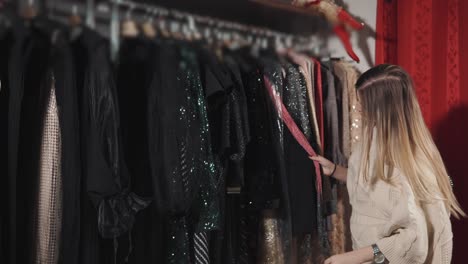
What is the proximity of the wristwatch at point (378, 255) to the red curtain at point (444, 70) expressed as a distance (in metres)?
0.66

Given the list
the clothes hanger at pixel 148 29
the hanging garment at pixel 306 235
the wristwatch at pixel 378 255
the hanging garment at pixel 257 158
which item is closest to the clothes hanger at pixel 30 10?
the clothes hanger at pixel 148 29

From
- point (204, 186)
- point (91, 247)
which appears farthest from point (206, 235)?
point (91, 247)

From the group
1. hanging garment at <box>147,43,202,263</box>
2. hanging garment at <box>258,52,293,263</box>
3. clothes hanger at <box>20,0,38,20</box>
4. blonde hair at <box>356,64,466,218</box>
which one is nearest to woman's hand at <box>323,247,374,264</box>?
blonde hair at <box>356,64,466,218</box>

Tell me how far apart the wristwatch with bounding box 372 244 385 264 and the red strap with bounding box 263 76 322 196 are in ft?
1.19

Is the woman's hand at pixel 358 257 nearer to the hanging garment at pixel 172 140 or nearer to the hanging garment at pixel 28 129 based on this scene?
the hanging garment at pixel 172 140

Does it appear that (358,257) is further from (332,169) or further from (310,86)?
(310,86)

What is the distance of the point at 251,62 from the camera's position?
1566 mm

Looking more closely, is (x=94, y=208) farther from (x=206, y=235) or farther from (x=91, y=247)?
(x=206, y=235)

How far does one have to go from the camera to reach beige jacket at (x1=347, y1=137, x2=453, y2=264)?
1.28 metres

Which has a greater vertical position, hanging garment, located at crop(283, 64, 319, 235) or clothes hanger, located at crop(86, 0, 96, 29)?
clothes hanger, located at crop(86, 0, 96, 29)

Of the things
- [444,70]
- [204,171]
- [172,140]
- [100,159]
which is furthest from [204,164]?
[444,70]

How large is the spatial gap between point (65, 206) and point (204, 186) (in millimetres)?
382

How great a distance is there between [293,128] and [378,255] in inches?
19.8

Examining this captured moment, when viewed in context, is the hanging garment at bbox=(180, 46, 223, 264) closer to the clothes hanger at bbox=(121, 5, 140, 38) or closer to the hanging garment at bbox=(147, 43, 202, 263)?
the hanging garment at bbox=(147, 43, 202, 263)
